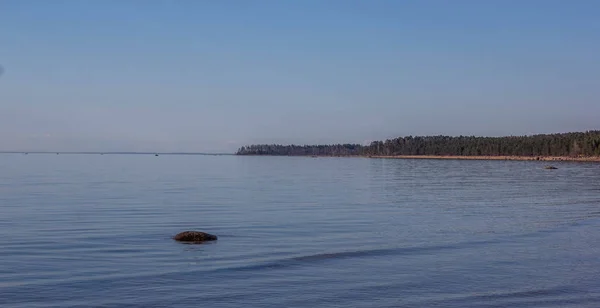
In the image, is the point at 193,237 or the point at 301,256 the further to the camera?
the point at 193,237

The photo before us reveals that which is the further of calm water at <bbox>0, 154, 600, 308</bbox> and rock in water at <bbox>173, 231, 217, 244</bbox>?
rock in water at <bbox>173, 231, 217, 244</bbox>

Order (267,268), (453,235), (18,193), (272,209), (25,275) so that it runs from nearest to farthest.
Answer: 1. (25,275)
2. (267,268)
3. (453,235)
4. (272,209)
5. (18,193)

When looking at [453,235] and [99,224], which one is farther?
[99,224]

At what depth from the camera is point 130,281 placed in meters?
20.3

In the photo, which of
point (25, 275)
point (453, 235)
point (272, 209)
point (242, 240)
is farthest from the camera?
point (272, 209)

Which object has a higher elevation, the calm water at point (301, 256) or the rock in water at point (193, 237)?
the rock in water at point (193, 237)

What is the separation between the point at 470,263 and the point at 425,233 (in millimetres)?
8531

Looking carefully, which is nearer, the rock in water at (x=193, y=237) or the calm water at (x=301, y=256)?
the calm water at (x=301, y=256)

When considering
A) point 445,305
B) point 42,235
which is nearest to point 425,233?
point 445,305

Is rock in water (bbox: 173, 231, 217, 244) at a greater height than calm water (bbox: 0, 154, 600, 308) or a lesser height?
greater

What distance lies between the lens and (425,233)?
32312 mm

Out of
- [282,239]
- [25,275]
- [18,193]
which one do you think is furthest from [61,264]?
[18,193]

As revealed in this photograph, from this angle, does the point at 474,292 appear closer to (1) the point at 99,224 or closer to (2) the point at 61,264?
(2) the point at 61,264

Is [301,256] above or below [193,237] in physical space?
below
